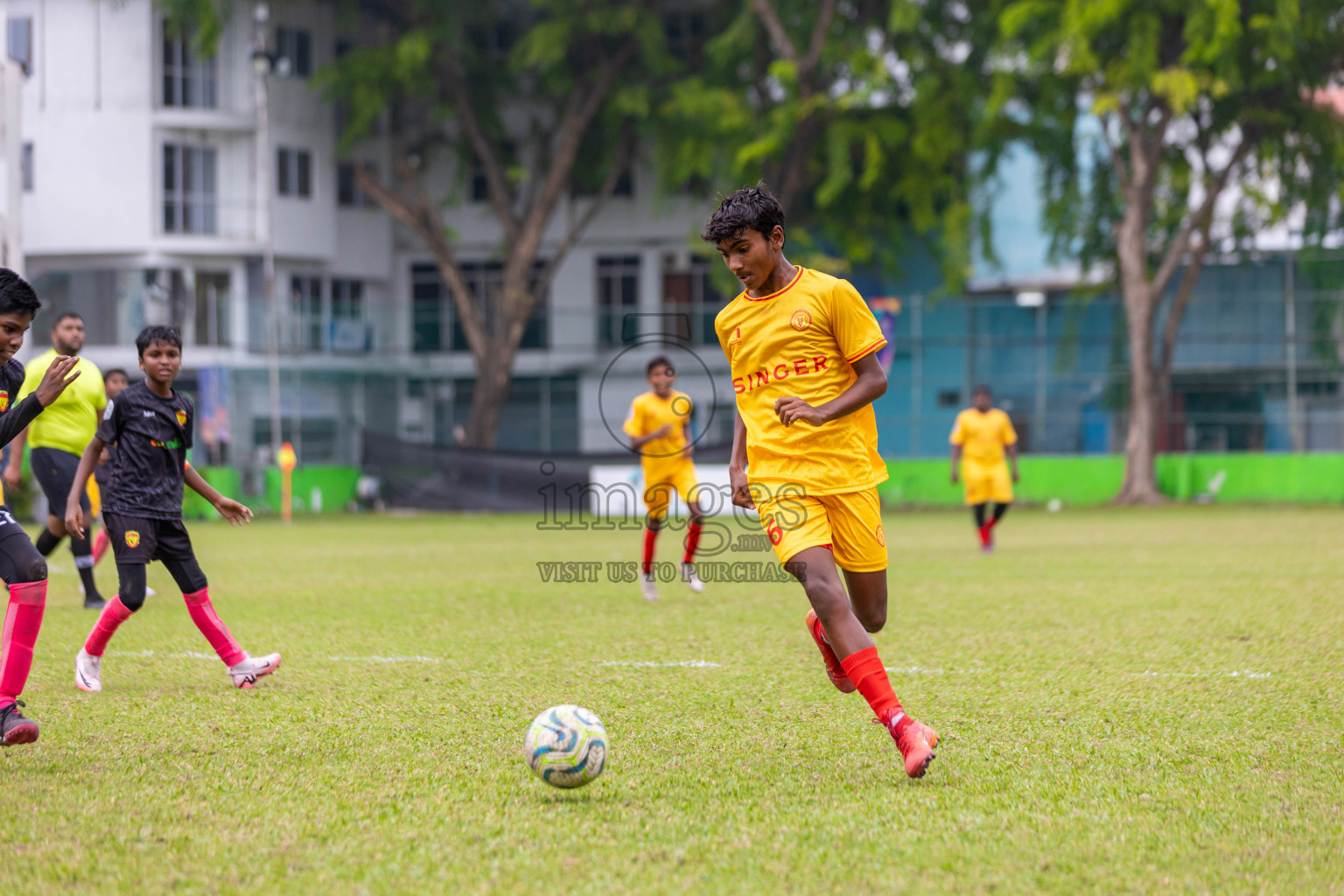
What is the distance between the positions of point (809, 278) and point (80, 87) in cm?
3593

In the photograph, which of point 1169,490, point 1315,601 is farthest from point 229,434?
point 1315,601

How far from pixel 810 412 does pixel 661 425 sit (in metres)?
6.84

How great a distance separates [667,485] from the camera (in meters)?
11.9

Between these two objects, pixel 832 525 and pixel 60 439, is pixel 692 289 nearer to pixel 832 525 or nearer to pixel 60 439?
pixel 60 439

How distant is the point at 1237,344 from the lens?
1330 inches

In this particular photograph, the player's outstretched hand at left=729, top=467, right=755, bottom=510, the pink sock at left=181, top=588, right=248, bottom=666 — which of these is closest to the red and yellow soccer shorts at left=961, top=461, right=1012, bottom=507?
the pink sock at left=181, top=588, right=248, bottom=666

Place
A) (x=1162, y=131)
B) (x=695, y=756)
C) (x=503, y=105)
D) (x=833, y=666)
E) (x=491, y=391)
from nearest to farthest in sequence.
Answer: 1. (x=695, y=756)
2. (x=833, y=666)
3. (x=1162, y=131)
4. (x=491, y=391)
5. (x=503, y=105)

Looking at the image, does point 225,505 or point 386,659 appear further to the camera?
point 386,659

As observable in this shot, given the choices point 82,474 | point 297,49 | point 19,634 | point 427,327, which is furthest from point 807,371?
point 297,49

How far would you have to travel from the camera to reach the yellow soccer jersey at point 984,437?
16.2 metres

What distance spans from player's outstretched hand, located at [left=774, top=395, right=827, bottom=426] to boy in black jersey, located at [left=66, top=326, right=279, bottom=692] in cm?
323

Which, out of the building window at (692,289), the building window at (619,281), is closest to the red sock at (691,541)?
the building window at (692,289)

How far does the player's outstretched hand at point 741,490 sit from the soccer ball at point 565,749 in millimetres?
1153

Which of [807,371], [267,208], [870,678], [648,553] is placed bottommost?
[648,553]
